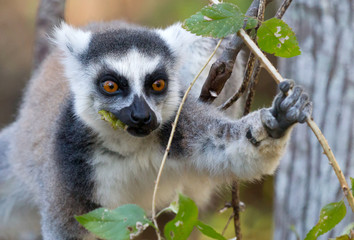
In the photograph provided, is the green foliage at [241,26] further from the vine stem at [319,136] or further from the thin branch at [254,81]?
the thin branch at [254,81]

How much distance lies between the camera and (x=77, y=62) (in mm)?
3068

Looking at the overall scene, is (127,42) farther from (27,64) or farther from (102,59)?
(27,64)

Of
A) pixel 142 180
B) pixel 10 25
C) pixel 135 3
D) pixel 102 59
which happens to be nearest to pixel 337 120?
pixel 142 180

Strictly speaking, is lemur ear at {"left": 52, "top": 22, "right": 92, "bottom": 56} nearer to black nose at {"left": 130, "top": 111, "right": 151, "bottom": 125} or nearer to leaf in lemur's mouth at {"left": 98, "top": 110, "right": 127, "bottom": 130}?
leaf in lemur's mouth at {"left": 98, "top": 110, "right": 127, "bottom": 130}

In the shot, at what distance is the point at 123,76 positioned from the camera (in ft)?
8.96

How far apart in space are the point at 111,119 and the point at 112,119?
0.01 metres

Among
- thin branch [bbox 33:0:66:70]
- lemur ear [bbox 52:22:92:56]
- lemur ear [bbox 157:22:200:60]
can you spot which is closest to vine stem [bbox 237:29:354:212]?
lemur ear [bbox 157:22:200:60]

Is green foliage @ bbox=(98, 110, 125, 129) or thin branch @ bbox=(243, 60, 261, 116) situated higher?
thin branch @ bbox=(243, 60, 261, 116)

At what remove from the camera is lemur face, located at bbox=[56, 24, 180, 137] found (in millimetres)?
2648

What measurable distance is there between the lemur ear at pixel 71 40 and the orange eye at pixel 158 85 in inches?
23.1

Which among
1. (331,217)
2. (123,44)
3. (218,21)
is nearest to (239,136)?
(218,21)

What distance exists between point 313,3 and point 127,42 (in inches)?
79.0

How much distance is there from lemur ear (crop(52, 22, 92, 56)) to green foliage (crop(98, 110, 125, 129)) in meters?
0.59

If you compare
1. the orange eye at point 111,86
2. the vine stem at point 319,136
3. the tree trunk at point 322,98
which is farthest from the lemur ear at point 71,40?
the tree trunk at point 322,98
